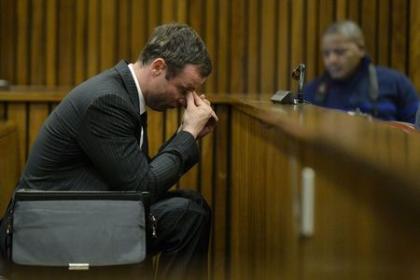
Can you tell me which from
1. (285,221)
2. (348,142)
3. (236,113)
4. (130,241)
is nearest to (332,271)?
(348,142)

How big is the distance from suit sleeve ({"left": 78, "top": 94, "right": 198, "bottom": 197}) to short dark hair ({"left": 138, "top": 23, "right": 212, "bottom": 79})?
0.95 feet

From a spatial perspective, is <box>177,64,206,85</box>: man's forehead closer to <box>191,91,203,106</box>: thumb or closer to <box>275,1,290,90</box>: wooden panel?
<box>191,91,203,106</box>: thumb

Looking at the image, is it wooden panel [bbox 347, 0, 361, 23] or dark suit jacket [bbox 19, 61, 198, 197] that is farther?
wooden panel [bbox 347, 0, 361, 23]

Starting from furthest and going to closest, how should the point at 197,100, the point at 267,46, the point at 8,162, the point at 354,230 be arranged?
the point at 267,46 → the point at 8,162 → the point at 197,100 → the point at 354,230

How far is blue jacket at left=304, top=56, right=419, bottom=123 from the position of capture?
14.8 feet

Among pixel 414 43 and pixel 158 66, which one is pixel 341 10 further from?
pixel 158 66

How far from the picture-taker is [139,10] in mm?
4812

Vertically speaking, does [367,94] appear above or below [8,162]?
above

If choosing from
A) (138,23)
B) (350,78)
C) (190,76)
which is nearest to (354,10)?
(350,78)

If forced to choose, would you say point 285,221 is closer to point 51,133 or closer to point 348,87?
point 51,133

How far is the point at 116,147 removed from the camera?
107 inches

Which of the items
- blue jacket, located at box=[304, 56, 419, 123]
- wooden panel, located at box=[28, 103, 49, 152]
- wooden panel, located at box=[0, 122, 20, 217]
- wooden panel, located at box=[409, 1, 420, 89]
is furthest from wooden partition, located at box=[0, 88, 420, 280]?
wooden panel, located at box=[409, 1, 420, 89]

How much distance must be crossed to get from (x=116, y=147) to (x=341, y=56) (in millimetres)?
2250

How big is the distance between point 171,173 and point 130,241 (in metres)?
0.32
